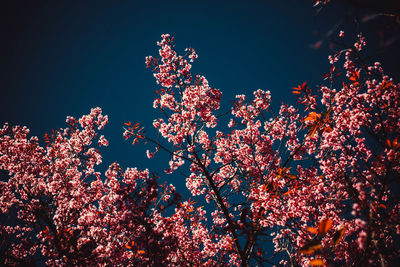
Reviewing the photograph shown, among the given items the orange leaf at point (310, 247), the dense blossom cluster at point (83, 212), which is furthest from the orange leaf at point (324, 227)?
the dense blossom cluster at point (83, 212)

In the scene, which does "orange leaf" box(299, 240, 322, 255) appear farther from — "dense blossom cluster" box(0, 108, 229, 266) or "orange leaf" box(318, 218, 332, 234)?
"dense blossom cluster" box(0, 108, 229, 266)

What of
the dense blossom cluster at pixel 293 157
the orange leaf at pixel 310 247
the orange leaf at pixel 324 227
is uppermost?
the dense blossom cluster at pixel 293 157

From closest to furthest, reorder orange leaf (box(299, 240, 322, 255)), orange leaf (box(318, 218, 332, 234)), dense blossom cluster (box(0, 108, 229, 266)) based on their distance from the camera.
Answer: orange leaf (box(299, 240, 322, 255))
orange leaf (box(318, 218, 332, 234))
dense blossom cluster (box(0, 108, 229, 266))

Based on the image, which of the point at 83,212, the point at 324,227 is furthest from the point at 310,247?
the point at 83,212

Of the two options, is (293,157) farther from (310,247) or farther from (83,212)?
(83,212)

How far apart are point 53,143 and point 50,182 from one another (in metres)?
2.31

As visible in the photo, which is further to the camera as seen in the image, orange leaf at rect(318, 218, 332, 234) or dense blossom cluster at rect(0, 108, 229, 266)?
dense blossom cluster at rect(0, 108, 229, 266)

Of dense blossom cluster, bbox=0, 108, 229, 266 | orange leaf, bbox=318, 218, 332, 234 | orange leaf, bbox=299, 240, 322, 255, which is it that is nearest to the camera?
orange leaf, bbox=299, 240, 322, 255

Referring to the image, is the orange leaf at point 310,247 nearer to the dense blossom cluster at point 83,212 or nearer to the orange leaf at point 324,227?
the orange leaf at point 324,227

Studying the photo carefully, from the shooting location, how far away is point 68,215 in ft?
25.9

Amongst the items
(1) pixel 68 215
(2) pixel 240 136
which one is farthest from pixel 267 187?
(1) pixel 68 215

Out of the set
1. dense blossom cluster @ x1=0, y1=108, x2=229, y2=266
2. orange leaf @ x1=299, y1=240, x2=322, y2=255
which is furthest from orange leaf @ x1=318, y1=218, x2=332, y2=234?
dense blossom cluster @ x1=0, y1=108, x2=229, y2=266

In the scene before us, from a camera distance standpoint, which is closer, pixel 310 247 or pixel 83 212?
pixel 310 247

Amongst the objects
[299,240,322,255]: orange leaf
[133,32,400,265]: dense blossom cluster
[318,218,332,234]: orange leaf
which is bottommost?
[299,240,322,255]: orange leaf
